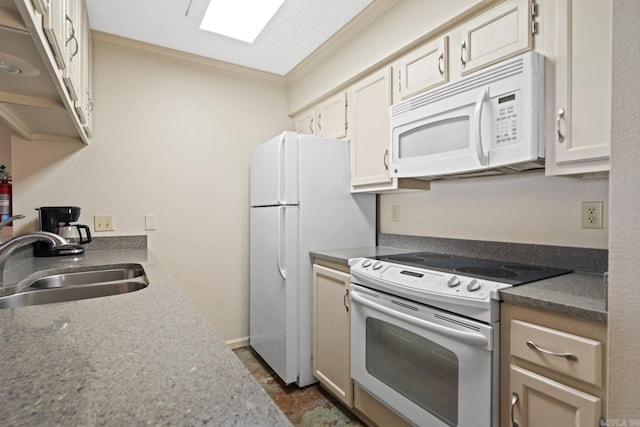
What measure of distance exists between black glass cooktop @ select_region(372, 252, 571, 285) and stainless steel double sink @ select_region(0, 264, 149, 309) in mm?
1263

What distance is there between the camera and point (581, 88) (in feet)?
3.96

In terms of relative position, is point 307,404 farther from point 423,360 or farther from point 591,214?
point 591,214

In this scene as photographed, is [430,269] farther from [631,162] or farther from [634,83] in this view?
[634,83]

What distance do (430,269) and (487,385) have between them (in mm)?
480

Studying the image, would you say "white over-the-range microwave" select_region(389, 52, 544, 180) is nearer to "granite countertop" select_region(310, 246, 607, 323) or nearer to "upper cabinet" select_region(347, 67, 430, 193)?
"upper cabinet" select_region(347, 67, 430, 193)

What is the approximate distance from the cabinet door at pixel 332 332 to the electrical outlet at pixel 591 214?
113cm

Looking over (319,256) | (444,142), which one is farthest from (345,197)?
(444,142)

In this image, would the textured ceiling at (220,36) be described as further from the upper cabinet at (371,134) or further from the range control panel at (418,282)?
the range control panel at (418,282)

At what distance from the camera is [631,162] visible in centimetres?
81

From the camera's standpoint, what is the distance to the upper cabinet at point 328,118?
96.1 inches

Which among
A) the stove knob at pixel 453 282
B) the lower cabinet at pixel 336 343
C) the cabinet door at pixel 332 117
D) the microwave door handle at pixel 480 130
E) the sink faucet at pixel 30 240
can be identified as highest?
the cabinet door at pixel 332 117

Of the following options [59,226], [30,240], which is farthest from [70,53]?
[59,226]

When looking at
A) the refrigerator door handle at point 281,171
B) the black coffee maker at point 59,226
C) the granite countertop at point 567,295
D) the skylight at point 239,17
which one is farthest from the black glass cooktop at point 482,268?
the black coffee maker at point 59,226

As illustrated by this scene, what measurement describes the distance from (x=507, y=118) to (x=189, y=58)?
235 cm
